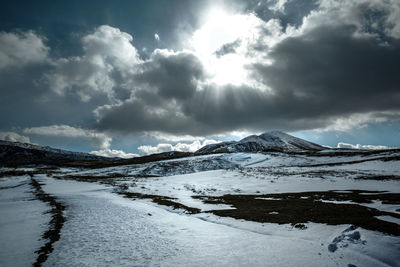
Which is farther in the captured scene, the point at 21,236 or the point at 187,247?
the point at 21,236

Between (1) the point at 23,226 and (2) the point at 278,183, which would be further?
(2) the point at 278,183

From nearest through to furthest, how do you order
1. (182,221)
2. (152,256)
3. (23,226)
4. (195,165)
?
(152,256) < (23,226) < (182,221) < (195,165)

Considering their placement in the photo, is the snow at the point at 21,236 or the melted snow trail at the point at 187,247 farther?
the snow at the point at 21,236

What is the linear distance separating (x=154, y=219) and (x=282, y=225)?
34.1 ft

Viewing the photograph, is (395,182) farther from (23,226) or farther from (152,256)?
(23,226)

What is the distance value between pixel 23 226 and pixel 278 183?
43.2 m

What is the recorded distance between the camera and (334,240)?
10523 millimetres

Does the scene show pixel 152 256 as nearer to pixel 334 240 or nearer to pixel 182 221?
pixel 182 221

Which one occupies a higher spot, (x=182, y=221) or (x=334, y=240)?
(x=334, y=240)

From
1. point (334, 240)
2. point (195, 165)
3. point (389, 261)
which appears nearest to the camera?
point (389, 261)

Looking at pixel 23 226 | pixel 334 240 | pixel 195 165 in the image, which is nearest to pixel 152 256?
pixel 334 240

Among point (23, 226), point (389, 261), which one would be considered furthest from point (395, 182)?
point (23, 226)

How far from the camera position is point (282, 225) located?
580 inches

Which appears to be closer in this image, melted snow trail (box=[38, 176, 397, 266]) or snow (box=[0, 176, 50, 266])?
melted snow trail (box=[38, 176, 397, 266])
